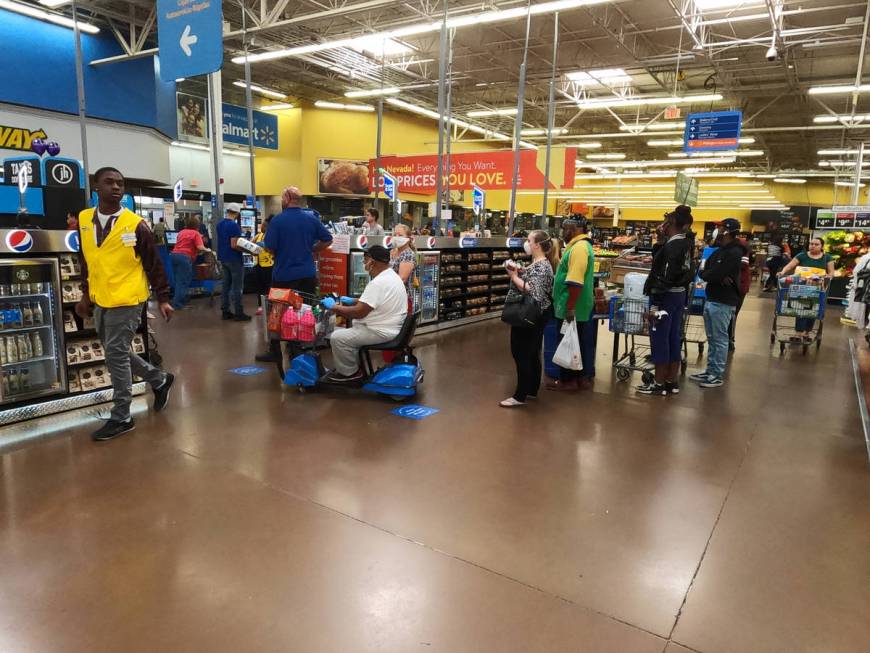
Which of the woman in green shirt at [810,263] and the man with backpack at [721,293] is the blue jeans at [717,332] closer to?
the man with backpack at [721,293]

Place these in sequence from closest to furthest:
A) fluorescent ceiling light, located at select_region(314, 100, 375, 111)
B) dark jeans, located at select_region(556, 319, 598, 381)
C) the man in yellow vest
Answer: the man in yellow vest
dark jeans, located at select_region(556, 319, 598, 381)
fluorescent ceiling light, located at select_region(314, 100, 375, 111)

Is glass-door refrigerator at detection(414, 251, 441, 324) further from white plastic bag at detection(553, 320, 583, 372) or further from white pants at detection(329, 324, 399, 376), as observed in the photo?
white plastic bag at detection(553, 320, 583, 372)

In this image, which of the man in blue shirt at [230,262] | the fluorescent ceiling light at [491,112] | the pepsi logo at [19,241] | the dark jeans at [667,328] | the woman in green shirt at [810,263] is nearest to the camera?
the pepsi logo at [19,241]

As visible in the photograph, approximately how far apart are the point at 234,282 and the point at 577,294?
5.65m

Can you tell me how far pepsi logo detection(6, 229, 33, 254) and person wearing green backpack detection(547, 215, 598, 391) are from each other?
13.6 ft

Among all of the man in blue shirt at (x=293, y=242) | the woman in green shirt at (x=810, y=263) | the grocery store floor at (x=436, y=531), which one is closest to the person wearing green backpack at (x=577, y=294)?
the grocery store floor at (x=436, y=531)

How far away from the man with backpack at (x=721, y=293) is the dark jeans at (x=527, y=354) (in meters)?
1.95

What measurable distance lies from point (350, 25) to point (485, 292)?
848 cm

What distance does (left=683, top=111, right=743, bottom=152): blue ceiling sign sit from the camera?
42.5 feet

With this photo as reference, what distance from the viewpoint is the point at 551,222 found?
23.7 meters

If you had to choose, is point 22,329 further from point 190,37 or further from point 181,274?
point 181,274

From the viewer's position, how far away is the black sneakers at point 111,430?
379cm

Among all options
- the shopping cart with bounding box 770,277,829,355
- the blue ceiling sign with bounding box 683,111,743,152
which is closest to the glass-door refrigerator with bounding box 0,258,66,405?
the shopping cart with bounding box 770,277,829,355

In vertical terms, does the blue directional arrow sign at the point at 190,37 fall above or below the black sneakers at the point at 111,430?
above
